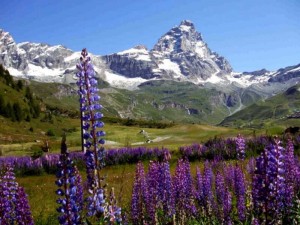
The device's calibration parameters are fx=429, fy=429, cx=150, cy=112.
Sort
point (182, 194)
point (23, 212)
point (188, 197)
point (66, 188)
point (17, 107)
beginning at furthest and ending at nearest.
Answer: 1. point (17, 107)
2. point (188, 197)
3. point (182, 194)
4. point (23, 212)
5. point (66, 188)

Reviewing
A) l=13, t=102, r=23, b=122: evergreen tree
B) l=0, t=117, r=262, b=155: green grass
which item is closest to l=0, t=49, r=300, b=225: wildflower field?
l=0, t=117, r=262, b=155: green grass

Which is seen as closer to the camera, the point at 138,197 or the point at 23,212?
the point at 23,212

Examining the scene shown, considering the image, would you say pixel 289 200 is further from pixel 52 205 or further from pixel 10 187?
pixel 52 205

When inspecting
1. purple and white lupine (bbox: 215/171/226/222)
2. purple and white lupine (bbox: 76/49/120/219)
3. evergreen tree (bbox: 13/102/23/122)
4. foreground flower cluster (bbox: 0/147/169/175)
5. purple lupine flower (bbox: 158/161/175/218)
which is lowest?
foreground flower cluster (bbox: 0/147/169/175)

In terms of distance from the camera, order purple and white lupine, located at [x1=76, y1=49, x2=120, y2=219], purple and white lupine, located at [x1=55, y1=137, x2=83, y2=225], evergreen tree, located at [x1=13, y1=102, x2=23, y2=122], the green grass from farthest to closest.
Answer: evergreen tree, located at [x1=13, y1=102, x2=23, y2=122] → the green grass → purple and white lupine, located at [x1=76, y1=49, x2=120, y2=219] → purple and white lupine, located at [x1=55, y1=137, x2=83, y2=225]

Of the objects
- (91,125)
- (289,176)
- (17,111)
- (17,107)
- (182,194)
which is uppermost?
(17,107)

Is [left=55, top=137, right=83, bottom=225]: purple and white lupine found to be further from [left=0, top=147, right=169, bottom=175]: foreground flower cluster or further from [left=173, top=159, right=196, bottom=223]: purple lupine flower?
[left=0, top=147, right=169, bottom=175]: foreground flower cluster

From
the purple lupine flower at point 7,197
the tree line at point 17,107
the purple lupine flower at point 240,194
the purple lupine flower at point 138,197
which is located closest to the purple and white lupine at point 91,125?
the purple lupine flower at point 7,197

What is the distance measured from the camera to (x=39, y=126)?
247 ft

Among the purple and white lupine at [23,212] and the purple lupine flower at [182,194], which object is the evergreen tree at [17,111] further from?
the purple and white lupine at [23,212]

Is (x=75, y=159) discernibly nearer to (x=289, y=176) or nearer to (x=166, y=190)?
(x=166, y=190)

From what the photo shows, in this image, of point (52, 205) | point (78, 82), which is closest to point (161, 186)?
point (78, 82)

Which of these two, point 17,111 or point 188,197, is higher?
point 17,111

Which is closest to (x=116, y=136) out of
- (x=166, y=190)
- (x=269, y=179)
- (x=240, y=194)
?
(x=240, y=194)
